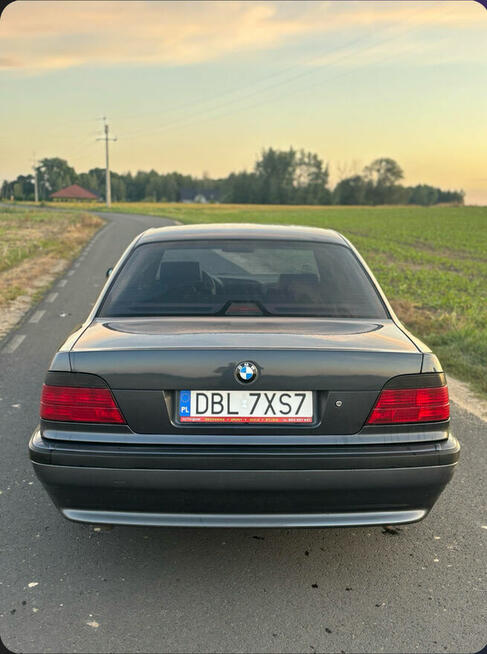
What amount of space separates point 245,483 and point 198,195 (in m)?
158

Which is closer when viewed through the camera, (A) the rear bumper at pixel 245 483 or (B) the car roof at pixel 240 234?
(A) the rear bumper at pixel 245 483

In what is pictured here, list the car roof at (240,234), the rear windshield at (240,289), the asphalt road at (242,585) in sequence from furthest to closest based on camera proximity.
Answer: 1. the car roof at (240,234)
2. the rear windshield at (240,289)
3. the asphalt road at (242,585)

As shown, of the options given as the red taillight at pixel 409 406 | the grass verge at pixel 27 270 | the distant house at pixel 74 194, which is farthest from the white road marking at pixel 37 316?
the distant house at pixel 74 194

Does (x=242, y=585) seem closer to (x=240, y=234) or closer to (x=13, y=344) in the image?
(x=240, y=234)

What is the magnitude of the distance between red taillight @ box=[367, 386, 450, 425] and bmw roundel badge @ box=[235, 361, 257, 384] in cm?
51

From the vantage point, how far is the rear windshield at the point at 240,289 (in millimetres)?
3752

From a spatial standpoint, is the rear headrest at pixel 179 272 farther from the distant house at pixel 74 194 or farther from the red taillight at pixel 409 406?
the distant house at pixel 74 194

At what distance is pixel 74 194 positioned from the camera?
165m

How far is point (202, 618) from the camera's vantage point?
113 inches

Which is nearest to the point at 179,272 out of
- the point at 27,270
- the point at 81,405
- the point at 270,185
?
the point at 81,405

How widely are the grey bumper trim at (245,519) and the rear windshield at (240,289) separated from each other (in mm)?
1086

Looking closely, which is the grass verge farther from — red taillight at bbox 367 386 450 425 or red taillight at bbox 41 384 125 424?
red taillight at bbox 367 386 450 425

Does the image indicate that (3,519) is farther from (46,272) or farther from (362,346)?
(46,272)

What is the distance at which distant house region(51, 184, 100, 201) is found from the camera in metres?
162
